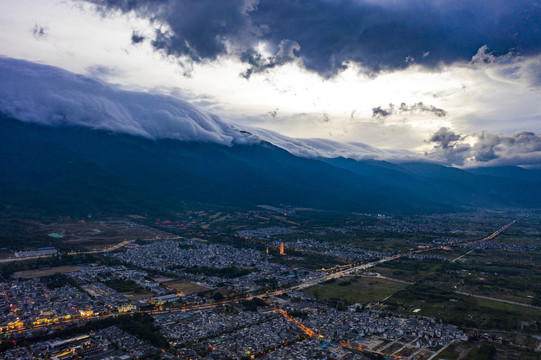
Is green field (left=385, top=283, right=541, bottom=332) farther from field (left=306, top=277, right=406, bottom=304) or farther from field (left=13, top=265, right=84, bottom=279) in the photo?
field (left=13, top=265, right=84, bottom=279)

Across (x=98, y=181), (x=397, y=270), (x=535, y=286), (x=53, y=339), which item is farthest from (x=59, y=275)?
(x=98, y=181)

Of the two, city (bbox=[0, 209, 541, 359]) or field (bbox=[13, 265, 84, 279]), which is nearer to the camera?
city (bbox=[0, 209, 541, 359])

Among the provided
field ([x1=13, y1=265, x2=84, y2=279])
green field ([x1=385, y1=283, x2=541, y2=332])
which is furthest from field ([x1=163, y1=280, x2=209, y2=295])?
green field ([x1=385, y1=283, x2=541, y2=332])

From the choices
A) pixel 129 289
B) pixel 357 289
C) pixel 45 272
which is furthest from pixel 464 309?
pixel 45 272

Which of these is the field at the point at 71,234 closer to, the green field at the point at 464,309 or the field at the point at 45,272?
the field at the point at 45,272

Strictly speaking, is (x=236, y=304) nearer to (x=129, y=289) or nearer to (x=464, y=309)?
(x=129, y=289)

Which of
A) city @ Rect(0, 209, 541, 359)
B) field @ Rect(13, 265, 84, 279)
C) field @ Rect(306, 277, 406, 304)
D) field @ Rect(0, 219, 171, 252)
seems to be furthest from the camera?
field @ Rect(0, 219, 171, 252)

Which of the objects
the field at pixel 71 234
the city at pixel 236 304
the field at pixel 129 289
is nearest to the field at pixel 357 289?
the city at pixel 236 304
